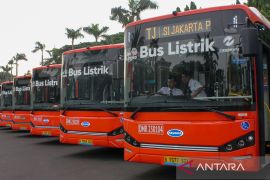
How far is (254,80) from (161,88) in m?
1.56

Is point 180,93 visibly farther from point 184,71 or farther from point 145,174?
point 145,174

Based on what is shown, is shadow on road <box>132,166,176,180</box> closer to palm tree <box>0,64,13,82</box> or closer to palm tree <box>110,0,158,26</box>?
palm tree <box>110,0,158,26</box>

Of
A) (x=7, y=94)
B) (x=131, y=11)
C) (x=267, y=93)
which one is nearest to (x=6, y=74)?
(x=131, y=11)

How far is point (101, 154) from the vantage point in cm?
1093

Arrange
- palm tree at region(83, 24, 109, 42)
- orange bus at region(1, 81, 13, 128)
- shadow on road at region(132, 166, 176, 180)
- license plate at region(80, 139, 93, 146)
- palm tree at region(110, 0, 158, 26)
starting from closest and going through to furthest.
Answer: shadow on road at region(132, 166, 176, 180) < license plate at region(80, 139, 93, 146) < orange bus at region(1, 81, 13, 128) < palm tree at region(110, 0, 158, 26) < palm tree at region(83, 24, 109, 42)

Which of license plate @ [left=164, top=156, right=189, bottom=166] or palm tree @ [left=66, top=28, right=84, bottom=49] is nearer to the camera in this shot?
license plate @ [left=164, top=156, right=189, bottom=166]

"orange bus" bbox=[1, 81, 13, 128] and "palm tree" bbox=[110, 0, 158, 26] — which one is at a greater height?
"palm tree" bbox=[110, 0, 158, 26]

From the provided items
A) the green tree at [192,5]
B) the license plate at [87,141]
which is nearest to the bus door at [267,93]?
the license plate at [87,141]

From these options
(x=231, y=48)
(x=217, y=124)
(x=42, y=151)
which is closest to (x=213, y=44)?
(x=231, y=48)

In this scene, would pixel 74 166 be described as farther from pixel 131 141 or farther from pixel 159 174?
pixel 131 141

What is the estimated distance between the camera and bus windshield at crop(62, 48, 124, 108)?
960 cm

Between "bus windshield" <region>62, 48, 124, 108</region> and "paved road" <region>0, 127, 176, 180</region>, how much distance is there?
60.3 inches

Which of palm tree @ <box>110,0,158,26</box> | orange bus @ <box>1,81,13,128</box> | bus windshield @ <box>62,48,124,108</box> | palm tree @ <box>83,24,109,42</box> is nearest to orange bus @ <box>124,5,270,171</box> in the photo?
bus windshield @ <box>62,48,124,108</box>

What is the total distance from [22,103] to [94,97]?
25.7 ft
